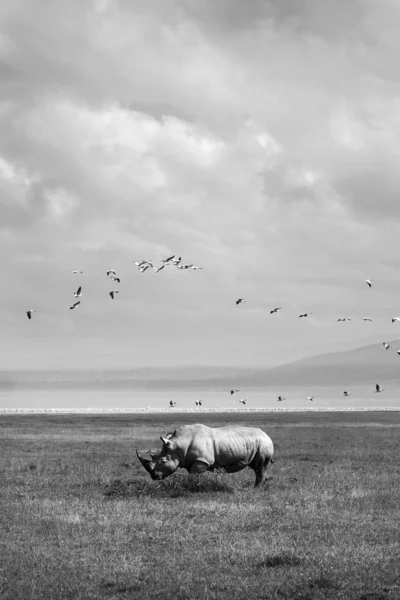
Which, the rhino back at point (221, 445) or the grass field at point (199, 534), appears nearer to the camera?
the grass field at point (199, 534)

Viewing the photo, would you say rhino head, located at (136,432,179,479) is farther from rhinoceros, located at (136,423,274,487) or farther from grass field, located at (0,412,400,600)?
grass field, located at (0,412,400,600)

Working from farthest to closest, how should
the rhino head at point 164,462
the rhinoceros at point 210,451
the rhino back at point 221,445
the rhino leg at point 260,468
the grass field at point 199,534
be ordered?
the rhino leg at point 260,468 < the rhino back at point 221,445 < the rhinoceros at point 210,451 < the rhino head at point 164,462 < the grass field at point 199,534

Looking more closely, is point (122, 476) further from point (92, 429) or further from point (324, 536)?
point (92, 429)

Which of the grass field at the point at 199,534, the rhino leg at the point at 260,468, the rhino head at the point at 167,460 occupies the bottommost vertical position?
the grass field at the point at 199,534

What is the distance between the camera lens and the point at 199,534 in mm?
16703

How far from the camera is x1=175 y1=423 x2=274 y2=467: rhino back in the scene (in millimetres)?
23938

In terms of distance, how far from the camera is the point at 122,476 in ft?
88.5

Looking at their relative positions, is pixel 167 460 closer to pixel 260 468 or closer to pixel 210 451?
pixel 210 451

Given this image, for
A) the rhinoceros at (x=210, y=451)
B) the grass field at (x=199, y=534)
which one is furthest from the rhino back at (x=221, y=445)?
the grass field at (x=199, y=534)

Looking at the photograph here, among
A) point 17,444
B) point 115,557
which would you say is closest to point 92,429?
point 17,444

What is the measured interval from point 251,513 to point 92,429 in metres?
40.6

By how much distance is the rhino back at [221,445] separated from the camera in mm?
23938

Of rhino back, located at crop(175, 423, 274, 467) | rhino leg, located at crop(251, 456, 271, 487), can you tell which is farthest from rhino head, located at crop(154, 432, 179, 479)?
rhino leg, located at crop(251, 456, 271, 487)

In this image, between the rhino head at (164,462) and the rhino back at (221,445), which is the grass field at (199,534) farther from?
the rhino back at (221,445)
